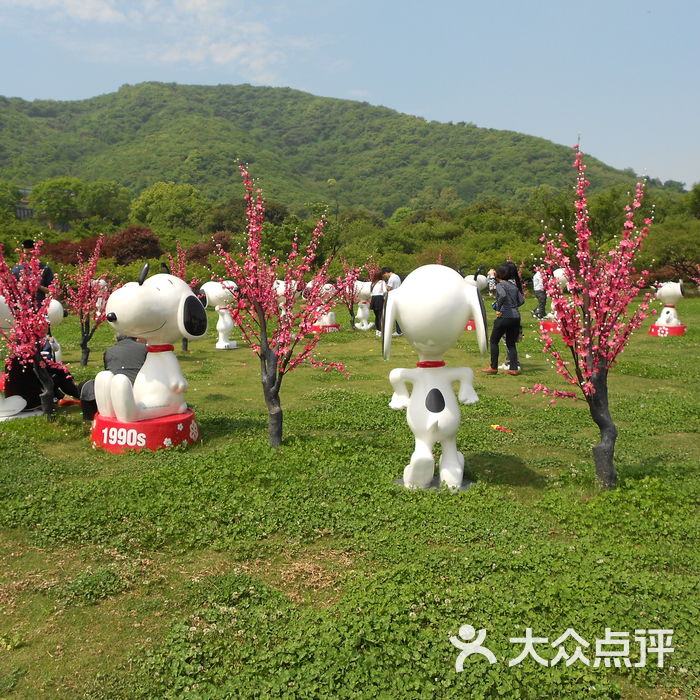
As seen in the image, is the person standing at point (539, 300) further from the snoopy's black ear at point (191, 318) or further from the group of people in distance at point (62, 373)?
the snoopy's black ear at point (191, 318)

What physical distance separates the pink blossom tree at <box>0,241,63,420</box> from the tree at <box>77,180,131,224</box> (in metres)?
56.5

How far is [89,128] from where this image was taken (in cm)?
12588

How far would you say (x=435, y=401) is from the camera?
571cm

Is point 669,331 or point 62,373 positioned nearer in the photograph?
point 62,373

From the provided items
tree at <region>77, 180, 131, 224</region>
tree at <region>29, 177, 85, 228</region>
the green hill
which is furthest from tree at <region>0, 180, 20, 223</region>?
the green hill

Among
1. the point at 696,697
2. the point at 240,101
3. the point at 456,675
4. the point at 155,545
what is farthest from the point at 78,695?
the point at 240,101

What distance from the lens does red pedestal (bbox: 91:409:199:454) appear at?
6.94m

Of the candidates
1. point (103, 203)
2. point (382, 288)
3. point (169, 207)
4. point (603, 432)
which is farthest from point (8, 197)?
point (603, 432)

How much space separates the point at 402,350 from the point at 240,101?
168112 millimetres

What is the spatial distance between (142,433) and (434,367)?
3385 millimetres

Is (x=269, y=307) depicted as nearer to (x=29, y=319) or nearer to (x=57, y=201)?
(x=29, y=319)

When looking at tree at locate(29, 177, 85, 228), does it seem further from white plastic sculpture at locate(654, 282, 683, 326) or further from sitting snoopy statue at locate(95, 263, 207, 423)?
sitting snoopy statue at locate(95, 263, 207, 423)

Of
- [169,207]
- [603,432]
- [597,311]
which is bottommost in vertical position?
[603,432]

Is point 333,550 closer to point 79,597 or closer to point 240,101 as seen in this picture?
point 79,597
